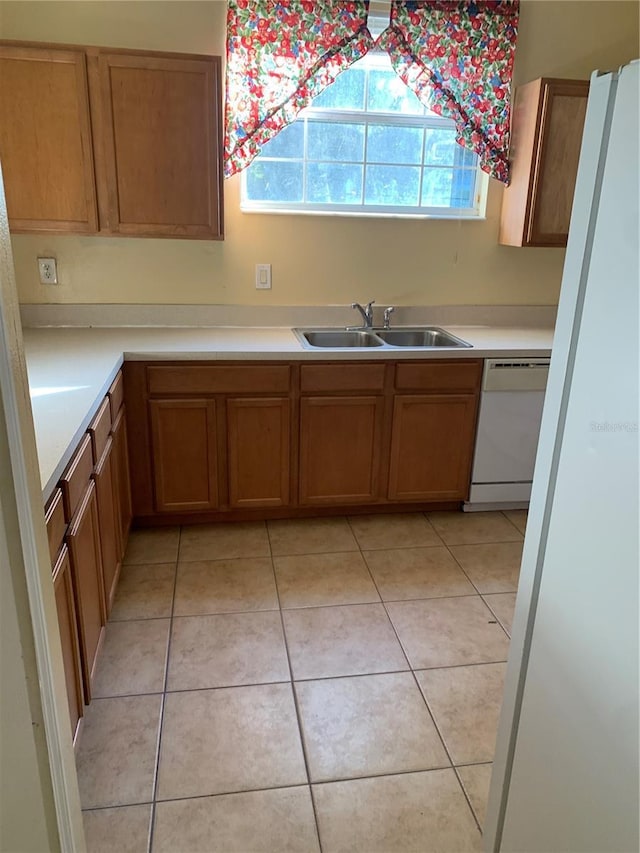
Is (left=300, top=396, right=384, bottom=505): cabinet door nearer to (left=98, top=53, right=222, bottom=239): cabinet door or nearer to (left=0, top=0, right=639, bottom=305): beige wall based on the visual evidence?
(left=0, top=0, right=639, bottom=305): beige wall

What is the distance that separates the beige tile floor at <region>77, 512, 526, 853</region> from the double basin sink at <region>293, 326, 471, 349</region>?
0.98m

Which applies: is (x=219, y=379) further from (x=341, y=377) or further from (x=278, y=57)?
(x=278, y=57)

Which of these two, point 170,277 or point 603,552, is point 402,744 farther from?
point 170,277

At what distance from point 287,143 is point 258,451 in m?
1.53

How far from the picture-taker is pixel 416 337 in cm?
329

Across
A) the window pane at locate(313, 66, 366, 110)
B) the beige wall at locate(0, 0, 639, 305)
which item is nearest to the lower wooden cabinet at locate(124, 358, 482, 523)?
the beige wall at locate(0, 0, 639, 305)

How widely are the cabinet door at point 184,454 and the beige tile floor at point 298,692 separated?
187mm

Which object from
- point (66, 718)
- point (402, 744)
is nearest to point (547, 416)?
point (66, 718)

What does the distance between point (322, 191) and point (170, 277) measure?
0.89 metres

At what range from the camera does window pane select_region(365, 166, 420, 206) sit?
3.17 m

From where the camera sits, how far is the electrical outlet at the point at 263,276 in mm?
3152

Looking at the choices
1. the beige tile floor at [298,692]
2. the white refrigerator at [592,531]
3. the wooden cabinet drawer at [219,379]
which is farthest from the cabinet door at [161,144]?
the white refrigerator at [592,531]

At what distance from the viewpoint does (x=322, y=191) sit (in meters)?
3.14

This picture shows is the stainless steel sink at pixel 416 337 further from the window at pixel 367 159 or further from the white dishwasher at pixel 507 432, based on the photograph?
the window at pixel 367 159
